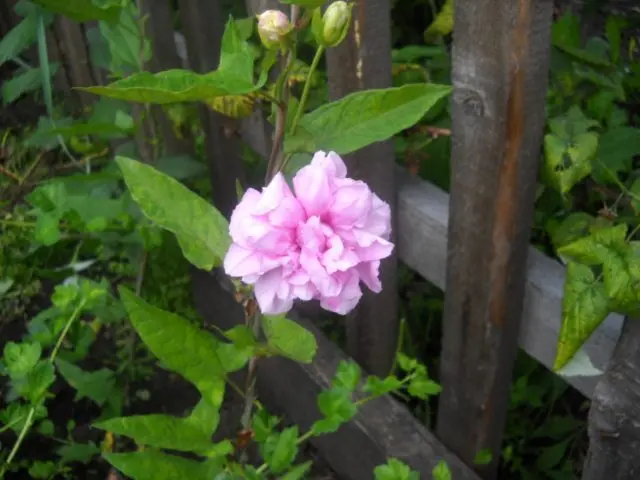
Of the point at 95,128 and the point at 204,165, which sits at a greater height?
the point at 95,128

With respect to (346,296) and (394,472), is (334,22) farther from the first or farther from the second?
(394,472)

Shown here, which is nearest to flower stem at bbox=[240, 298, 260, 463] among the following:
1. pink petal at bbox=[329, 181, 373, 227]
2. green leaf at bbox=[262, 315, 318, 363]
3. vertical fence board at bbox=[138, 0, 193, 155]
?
green leaf at bbox=[262, 315, 318, 363]

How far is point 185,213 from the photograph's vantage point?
38.9 inches

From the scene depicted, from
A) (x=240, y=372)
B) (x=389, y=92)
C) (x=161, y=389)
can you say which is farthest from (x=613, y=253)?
(x=161, y=389)

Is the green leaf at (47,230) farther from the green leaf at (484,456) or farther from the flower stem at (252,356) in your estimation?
the green leaf at (484,456)

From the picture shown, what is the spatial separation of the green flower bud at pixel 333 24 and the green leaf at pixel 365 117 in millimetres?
104

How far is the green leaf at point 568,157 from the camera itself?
43.8 inches

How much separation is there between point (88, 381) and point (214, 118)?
2.10ft

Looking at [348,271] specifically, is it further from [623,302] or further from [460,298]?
[460,298]

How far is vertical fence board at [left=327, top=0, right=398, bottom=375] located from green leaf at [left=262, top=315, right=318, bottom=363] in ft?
1.36

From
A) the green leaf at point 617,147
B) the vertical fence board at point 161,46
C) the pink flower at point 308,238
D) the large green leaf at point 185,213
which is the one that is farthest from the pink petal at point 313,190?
the vertical fence board at point 161,46

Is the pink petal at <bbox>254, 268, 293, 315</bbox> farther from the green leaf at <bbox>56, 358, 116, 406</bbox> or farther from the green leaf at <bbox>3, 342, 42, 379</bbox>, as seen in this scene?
the green leaf at <bbox>56, 358, 116, 406</bbox>

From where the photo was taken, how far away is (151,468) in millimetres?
1059

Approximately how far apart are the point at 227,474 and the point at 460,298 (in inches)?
18.6
